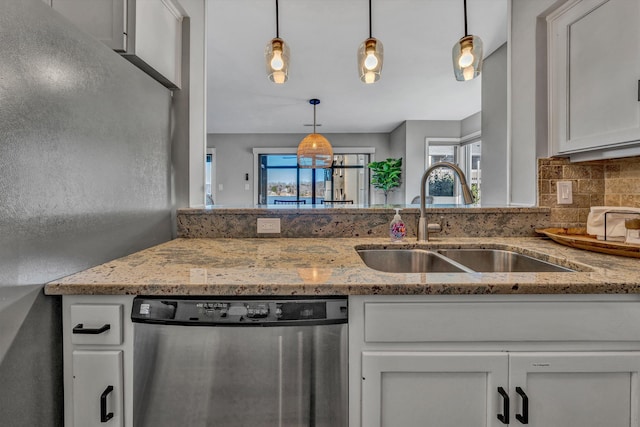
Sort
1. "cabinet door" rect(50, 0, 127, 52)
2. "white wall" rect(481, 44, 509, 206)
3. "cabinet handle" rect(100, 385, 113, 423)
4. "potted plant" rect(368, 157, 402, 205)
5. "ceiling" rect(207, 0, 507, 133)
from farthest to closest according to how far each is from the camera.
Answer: "potted plant" rect(368, 157, 402, 205), "white wall" rect(481, 44, 509, 206), "ceiling" rect(207, 0, 507, 133), "cabinet door" rect(50, 0, 127, 52), "cabinet handle" rect(100, 385, 113, 423)

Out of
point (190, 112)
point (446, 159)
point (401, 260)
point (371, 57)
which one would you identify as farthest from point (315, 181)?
point (401, 260)

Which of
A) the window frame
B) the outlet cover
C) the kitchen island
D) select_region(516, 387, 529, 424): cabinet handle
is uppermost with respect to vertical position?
the window frame

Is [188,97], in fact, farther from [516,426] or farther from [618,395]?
[618,395]

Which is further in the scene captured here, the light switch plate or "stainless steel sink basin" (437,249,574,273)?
the light switch plate

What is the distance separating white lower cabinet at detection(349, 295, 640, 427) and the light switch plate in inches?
35.0

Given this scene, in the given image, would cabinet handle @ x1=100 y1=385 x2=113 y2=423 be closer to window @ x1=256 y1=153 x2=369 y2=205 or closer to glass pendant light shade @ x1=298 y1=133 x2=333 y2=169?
glass pendant light shade @ x1=298 y1=133 x2=333 y2=169

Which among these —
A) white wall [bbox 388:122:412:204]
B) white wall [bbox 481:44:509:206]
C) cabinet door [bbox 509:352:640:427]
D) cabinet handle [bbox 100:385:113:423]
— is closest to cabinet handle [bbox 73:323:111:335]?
cabinet handle [bbox 100:385:113:423]

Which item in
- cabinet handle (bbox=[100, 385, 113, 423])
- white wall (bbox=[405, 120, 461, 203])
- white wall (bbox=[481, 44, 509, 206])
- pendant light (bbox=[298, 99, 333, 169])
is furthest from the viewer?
white wall (bbox=[405, 120, 461, 203])

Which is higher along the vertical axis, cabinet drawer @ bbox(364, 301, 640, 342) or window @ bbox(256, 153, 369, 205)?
window @ bbox(256, 153, 369, 205)

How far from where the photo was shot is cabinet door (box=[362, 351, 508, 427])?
884 mm

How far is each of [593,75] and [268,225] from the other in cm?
158

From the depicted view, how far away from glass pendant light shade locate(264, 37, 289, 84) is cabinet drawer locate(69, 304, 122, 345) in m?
1.23

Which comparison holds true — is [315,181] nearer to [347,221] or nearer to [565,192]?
[347,221]

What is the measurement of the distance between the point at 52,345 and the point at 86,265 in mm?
236
